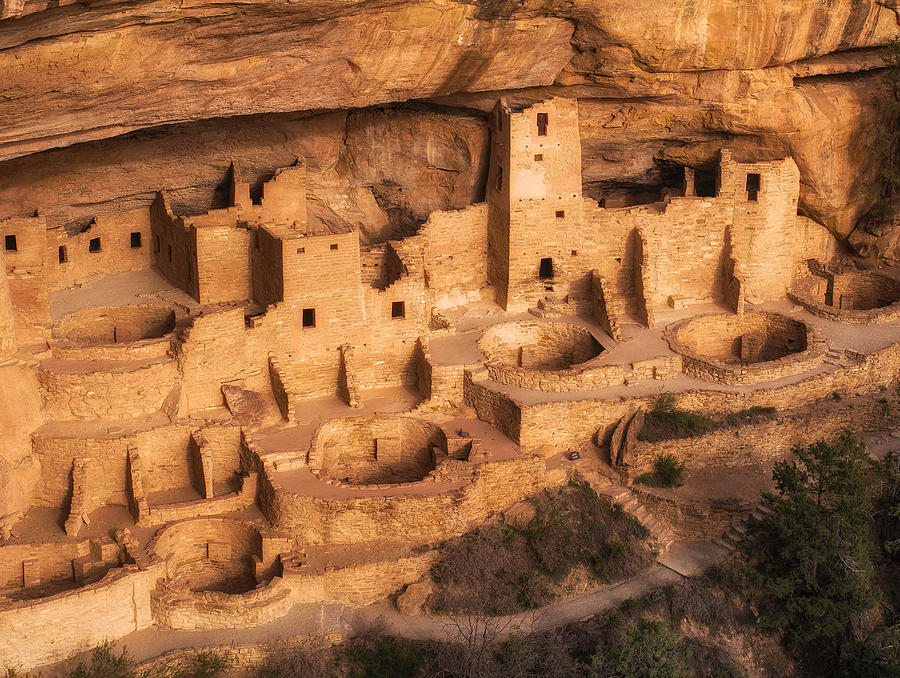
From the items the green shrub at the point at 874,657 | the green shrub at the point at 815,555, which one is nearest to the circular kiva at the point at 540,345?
the green shrub at the point at 815,555

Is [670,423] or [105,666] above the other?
[670,423]

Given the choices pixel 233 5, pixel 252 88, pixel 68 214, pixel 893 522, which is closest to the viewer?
pixel 233 5

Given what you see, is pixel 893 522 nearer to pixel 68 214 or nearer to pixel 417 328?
pixel 417 328

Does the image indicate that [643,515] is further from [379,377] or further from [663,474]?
[379,377]

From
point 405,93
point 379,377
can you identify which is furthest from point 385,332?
point 405,93

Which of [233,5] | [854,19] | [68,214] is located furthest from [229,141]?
[854,19]

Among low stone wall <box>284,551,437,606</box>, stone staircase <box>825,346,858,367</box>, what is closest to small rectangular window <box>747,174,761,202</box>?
stone staircase <box>825,346,858,367</box>
